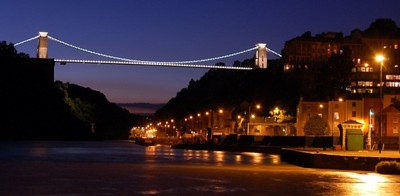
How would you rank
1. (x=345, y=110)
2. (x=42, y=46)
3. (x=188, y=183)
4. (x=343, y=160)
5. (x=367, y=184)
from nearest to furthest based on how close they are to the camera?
(x=188, y=183) → (x=367, y=184) → (x=343, y=160) → (x=345, y=110) → (x=42, y=46)

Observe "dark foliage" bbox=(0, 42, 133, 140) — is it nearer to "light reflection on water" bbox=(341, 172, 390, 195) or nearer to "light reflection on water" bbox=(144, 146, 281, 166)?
"light reflection on water" bbox=(144, 146, 281, 166)

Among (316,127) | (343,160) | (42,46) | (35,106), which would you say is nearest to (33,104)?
(35,106)

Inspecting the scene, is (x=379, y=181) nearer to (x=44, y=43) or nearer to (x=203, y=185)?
(x=203, y=185)

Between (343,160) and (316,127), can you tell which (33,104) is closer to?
(316,127)

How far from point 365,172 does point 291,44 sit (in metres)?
139

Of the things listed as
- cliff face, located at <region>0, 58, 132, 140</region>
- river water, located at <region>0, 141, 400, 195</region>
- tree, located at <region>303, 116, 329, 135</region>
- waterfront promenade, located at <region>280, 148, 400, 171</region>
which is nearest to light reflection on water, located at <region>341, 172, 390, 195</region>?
river water, located at <region>0, 141, 400, 195</region>

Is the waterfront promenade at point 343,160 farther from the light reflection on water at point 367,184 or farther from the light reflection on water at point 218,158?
the light reflection on water at point 218,158

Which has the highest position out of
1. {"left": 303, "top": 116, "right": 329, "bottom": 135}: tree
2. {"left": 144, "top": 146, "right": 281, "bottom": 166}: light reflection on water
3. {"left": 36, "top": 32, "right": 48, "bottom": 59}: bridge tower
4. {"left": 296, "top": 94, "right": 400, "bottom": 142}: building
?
{"left": 36, "top": 32, "right": 48, "bottom": 59}: bridge tower

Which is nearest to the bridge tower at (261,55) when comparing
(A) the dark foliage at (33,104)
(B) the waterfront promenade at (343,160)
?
(A) the dark foliage at (33,104)

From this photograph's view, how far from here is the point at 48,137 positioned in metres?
125

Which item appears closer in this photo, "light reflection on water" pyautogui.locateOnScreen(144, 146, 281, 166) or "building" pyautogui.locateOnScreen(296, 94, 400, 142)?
"light reflection on water" pyautogui.locateOnScreen(144, 146, 281, 166)

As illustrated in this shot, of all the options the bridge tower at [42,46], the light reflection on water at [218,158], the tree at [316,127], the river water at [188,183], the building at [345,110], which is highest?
the bridge tower at [42,46]

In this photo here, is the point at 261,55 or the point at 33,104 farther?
the point at 261,55

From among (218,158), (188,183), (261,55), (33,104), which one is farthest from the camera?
(261,55)
